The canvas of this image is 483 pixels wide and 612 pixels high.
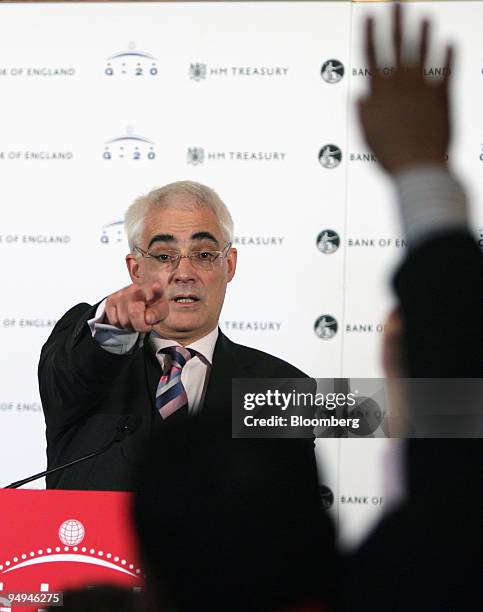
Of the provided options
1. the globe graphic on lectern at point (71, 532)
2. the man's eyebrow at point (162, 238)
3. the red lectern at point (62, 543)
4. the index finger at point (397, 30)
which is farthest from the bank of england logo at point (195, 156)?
the globe graphic on lectern at point (71, 532)

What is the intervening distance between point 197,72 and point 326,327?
0.79 metres

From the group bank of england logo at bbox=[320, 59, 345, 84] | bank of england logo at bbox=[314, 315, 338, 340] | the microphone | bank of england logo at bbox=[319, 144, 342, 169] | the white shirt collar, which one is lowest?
the microphone

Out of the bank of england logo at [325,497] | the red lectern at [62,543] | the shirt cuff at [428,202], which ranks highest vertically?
the shirt cuff at [428,202]

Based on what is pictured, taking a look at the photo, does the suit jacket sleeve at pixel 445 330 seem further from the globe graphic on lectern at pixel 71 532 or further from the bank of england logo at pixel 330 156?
the globe graphic on lectern at pixel 71 532

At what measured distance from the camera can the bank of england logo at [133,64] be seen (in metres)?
2.61

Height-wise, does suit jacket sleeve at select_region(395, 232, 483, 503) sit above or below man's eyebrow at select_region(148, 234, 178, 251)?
below

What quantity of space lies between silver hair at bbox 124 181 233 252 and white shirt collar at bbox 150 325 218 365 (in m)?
0.26

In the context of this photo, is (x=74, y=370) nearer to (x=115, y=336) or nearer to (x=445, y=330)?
(x=115, y=336)

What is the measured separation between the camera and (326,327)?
2.56m

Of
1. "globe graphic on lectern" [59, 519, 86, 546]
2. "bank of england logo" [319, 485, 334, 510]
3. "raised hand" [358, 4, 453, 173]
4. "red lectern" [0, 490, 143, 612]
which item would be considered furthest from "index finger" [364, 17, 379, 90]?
"globe graphic on lectern" [59, 519, 86, 546]

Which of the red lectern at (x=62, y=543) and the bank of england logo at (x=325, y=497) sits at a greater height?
the bank of england logo at (x=325, y=497)

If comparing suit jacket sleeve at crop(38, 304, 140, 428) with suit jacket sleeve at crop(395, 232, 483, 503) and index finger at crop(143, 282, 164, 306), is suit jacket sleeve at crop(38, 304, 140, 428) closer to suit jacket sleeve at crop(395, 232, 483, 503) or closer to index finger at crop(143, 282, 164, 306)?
index finger at crop(143, 282, 164, 306)

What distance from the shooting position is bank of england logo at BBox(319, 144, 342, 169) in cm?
257

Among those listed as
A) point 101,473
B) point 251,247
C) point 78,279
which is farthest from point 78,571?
point 251,247
